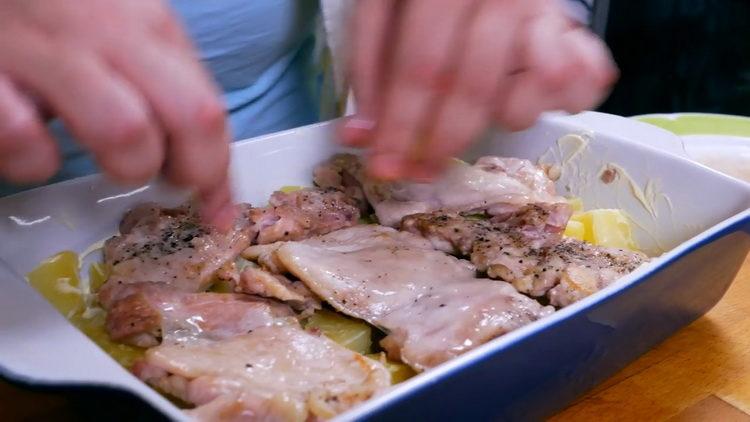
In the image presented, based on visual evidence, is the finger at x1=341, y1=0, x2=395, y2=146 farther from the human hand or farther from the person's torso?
the person's torso

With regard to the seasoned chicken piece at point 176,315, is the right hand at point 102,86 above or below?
above

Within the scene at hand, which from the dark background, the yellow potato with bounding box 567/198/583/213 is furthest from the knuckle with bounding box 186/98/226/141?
the dark background

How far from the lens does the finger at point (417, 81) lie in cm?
72

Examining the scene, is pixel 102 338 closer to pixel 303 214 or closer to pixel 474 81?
pixel 303 214

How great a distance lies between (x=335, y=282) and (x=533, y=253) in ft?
0.75

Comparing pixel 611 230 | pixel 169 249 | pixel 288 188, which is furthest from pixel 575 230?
pixel 169 249

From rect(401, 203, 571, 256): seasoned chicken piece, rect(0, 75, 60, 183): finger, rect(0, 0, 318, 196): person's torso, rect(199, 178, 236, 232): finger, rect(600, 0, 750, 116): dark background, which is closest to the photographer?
rect(0, 75, 60, 183): finger

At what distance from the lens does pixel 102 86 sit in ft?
1.70

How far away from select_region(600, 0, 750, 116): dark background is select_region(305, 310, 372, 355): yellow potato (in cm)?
182

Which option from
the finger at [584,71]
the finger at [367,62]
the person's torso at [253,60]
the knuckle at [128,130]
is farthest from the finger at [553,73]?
the person's torso at [253,60]

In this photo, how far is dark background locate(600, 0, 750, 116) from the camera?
2365mm

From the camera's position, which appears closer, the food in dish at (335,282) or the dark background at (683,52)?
the food in dish at (335,282)

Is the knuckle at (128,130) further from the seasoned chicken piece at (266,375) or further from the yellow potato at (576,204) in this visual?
the yellow potato at (576,204)

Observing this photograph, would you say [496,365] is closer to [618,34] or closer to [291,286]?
[291,286]
